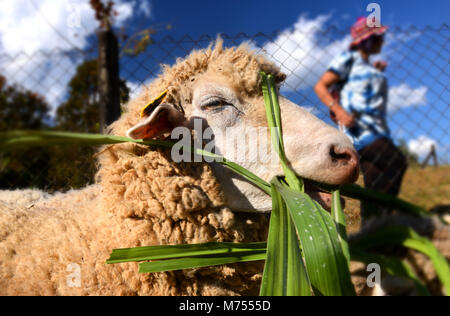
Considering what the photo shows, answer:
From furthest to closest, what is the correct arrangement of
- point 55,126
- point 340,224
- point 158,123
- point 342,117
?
point 55,126 < point 342,117 < point 158,123 < point 340,224

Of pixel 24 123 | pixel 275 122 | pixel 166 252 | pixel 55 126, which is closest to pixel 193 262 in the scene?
pixel 166 252

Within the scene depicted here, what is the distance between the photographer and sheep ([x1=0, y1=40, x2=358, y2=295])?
1.49 meters

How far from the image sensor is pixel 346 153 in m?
1.54

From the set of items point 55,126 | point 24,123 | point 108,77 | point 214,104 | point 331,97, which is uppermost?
point 24,123

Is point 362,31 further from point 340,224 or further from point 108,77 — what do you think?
point 108,77

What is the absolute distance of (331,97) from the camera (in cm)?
305

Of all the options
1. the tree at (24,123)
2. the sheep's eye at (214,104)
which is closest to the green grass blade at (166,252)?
the sheep's eye at (214,104)

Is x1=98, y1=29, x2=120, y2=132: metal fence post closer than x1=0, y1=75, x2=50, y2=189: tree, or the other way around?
x1=98, y1=29, x2=120, y2=132: metal fence post

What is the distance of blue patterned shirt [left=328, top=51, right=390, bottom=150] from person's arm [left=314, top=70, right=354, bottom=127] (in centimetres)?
6

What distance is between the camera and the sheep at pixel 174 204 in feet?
4.90

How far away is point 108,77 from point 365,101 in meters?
2.90

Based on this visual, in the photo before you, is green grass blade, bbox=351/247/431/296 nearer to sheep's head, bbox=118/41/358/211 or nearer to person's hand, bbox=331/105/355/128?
sheep's head, bbox=118/41/358/211

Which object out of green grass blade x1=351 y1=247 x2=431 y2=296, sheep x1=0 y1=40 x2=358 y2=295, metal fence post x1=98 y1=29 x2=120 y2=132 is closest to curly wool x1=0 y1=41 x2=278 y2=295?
sheep x1=0 y1=40 x2=358 y2=295
